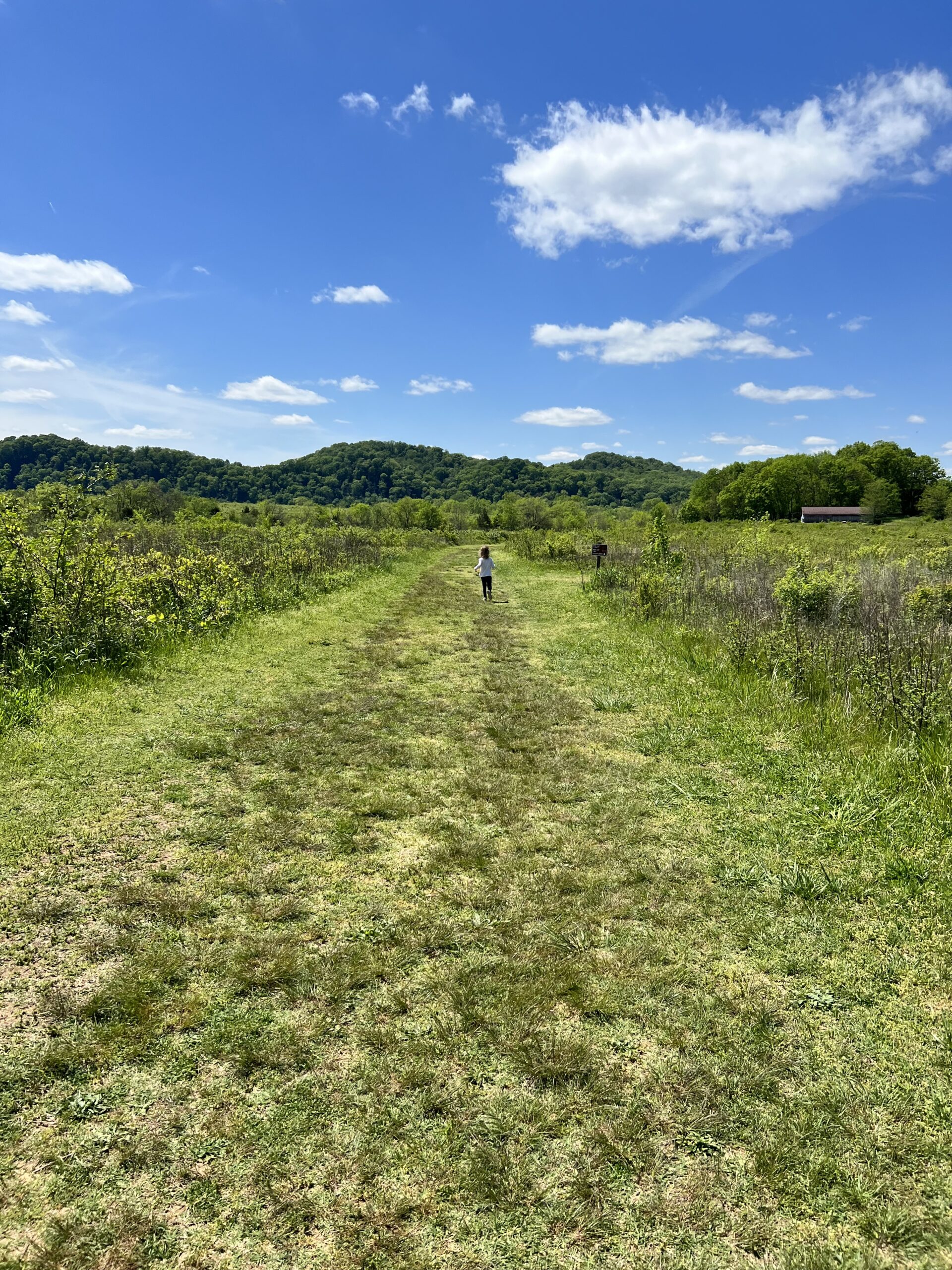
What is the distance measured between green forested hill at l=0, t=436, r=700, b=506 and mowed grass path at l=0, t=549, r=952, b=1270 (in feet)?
335

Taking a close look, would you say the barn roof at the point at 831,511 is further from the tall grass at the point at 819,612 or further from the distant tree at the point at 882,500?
the tall grass at the point at 819,612

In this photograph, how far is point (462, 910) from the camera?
3682 millimetres

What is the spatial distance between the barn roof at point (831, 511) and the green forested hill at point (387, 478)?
40.8m

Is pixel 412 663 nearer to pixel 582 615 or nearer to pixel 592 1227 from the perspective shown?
pixel 582 615

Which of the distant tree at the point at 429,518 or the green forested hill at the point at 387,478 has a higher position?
the green forested hill at the point at 387,478

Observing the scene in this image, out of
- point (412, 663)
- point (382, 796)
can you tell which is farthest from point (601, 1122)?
point (412, 663)

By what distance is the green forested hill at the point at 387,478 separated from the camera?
4409 inches

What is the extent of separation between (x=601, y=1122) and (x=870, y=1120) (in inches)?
A: 42.2

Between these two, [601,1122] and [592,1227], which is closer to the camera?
[592,1227]

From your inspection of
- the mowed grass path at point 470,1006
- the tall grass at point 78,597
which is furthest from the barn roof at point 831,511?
the mowed grass path at point 470,1006

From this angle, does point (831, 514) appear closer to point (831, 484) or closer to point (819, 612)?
point (831, 484)

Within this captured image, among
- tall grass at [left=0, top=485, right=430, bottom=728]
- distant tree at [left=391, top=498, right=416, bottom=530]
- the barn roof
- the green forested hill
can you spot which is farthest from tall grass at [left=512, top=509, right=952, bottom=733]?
the green forested hill

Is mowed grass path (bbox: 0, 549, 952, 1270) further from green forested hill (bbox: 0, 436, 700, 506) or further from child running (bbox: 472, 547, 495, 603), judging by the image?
green forested hill (bbox: 0, 436, 700, 506)

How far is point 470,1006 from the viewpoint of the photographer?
293cm
